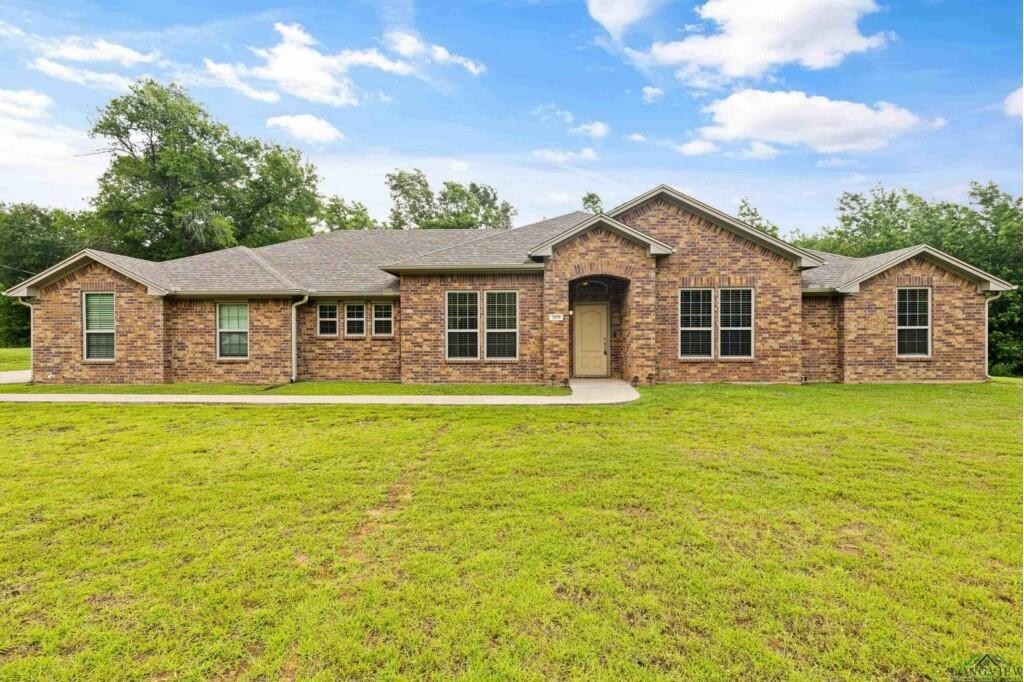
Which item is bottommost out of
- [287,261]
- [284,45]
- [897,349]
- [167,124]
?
[897,349]

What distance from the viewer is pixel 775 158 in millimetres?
25719

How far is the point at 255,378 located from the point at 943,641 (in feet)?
47.7

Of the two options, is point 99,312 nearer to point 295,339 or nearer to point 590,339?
point 295,339

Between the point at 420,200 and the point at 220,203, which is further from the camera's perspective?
the point at 420,200

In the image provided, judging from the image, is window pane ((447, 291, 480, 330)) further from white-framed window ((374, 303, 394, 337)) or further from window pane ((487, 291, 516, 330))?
white-framed window ((374, 303, 394, 337))

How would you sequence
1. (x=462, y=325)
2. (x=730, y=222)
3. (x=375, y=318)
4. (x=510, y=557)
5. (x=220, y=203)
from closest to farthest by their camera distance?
(x=510, y=557), (x=730, y=222), (x=462, y=325), (x=375, y=318), (x=220, y=203)

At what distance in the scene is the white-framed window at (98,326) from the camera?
42.3 feet

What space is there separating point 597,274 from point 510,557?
9.69m

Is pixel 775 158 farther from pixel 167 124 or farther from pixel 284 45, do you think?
pixel 167 124

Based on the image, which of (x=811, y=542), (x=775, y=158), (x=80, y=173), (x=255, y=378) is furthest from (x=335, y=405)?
(x=80, y=173)

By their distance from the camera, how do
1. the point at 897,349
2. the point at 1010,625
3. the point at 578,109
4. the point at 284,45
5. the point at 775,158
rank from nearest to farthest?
1. the point at 1010,625
2. the point at 897,349
3. the point at 284,45
4. the point at 578,109
5. the point at 775,158

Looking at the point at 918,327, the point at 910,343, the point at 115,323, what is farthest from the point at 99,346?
the point at 918,327

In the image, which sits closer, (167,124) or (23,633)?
(23,633)

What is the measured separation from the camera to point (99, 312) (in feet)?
42.4
